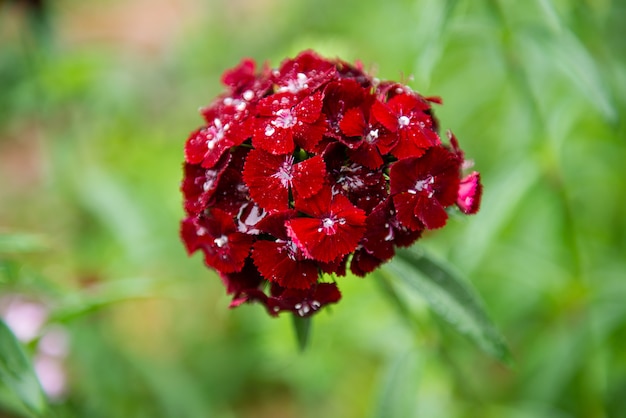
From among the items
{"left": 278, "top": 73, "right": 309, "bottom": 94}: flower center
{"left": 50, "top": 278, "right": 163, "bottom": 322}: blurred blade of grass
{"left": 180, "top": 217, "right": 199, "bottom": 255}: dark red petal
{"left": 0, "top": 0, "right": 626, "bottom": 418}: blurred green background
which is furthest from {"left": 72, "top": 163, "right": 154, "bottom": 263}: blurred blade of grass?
{"left": 278, "top": 73, "right": 309, "bottom": 94}: flower center

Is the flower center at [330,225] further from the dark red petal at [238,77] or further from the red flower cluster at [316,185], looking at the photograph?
the dark red petal at [238,77]

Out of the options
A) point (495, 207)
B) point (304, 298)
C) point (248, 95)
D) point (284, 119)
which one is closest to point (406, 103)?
point (284, 119)

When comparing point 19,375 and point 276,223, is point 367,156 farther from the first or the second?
point 19,375

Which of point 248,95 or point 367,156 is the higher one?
point 248,95

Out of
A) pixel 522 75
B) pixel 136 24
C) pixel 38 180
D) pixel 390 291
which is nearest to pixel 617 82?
pixel 522 75

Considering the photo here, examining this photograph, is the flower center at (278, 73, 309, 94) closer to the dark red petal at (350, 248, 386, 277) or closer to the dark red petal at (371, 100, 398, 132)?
the dark red petal at (371, 100, 398, 132)

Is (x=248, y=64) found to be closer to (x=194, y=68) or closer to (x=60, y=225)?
(x=60, y=225)
